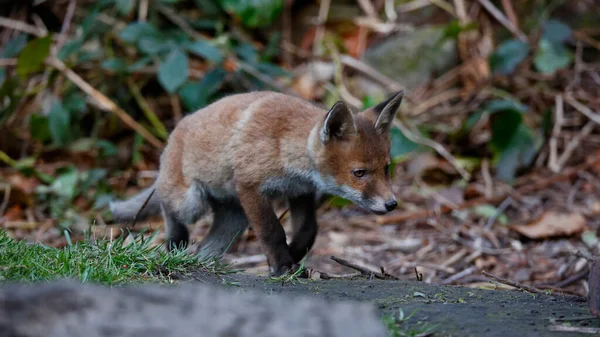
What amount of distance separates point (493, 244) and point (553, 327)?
5.22m

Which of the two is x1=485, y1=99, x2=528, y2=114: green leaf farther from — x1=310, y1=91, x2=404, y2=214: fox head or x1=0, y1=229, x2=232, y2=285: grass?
x1=0, y1=229, x2=232, y2=285: grass

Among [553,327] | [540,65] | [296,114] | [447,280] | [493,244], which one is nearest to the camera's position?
[553,327]

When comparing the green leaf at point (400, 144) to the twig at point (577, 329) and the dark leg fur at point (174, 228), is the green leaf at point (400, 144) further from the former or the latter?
the twig at point (577, 329)

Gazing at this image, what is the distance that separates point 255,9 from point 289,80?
1.71 meters

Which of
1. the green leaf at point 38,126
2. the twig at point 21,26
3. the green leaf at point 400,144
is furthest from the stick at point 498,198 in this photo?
the twig at point 21,26

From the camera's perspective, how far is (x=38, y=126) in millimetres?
10016

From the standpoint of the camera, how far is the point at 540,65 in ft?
34.4

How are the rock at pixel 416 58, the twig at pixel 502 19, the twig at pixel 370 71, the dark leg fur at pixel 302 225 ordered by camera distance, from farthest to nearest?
the rock at pixel 416 58 → the twig at pixel 370 71 → the twig at pixel 502 19 → the dark leg fur at pixel 302 225

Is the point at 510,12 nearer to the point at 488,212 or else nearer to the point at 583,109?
the point at 583,109

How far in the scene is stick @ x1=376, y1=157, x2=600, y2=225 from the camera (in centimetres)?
941

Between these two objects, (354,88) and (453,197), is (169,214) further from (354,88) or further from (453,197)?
(354,88)

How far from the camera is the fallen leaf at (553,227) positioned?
834cm

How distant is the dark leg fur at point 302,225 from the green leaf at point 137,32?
4.30 metres

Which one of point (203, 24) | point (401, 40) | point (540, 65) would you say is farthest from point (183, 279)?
point (401, 40)
